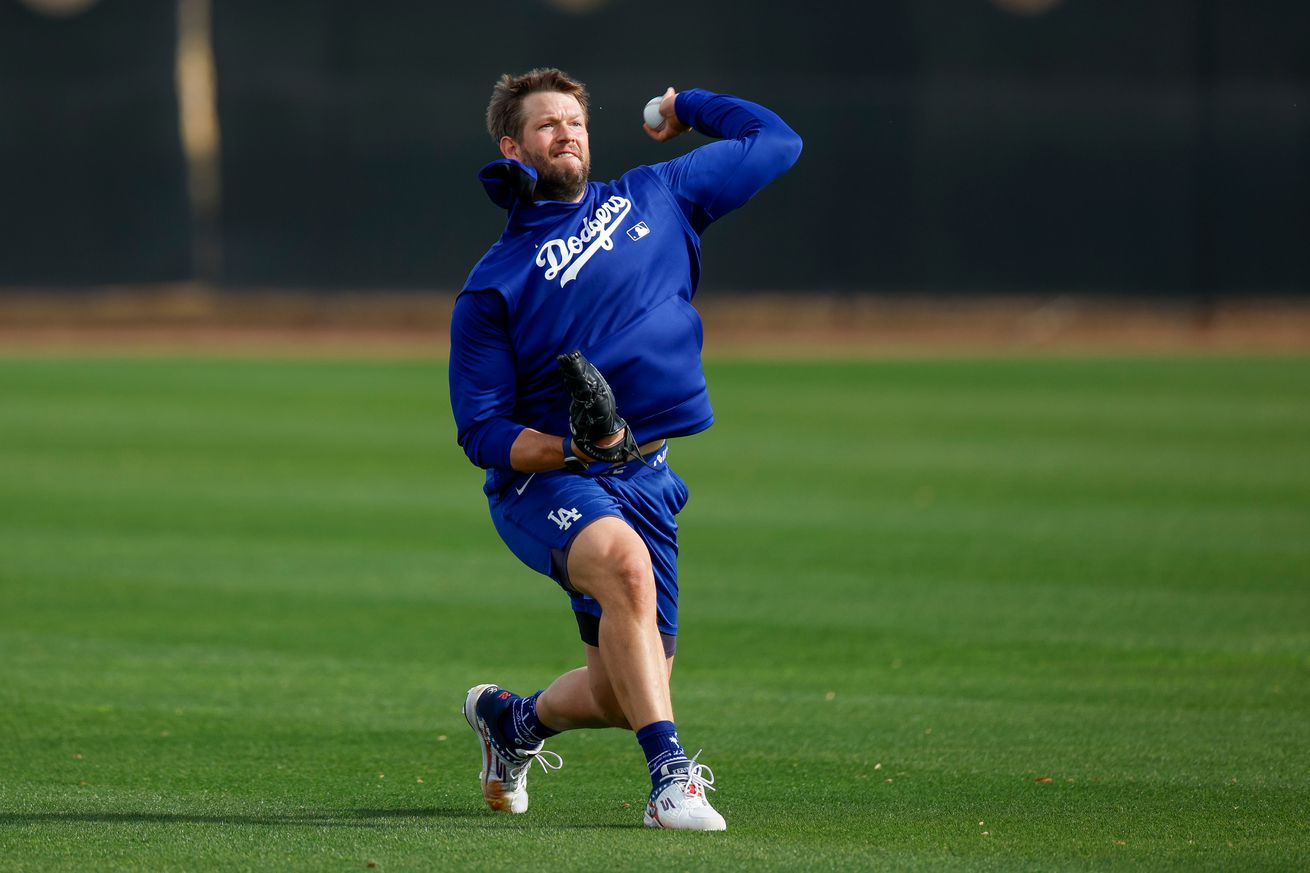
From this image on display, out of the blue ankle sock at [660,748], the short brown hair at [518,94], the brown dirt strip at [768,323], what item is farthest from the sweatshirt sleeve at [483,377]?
the brown dirt strip at [768,323]

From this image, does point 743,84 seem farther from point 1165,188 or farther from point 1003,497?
point 1003,497

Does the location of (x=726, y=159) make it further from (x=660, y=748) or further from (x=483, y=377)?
(x=660, y=748)

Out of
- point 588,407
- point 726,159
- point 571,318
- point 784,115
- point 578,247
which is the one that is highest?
point 784,115

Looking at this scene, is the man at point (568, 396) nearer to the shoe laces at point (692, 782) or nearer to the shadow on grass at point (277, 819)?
the shoe laces at point (692, 782)

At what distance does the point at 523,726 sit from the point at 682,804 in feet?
2.66

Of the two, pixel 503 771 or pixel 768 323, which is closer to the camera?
pixel 503 771

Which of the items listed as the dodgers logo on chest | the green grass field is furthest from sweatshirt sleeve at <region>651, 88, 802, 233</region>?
the green grass field

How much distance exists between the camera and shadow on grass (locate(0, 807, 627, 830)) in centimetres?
492

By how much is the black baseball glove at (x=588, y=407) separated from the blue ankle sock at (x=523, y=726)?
95 centimetres

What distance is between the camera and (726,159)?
5.34m

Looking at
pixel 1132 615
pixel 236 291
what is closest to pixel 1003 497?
pixel 1132 615

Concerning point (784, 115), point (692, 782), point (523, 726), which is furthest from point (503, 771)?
point (784, 115)

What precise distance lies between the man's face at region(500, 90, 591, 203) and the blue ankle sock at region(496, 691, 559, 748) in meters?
1.47

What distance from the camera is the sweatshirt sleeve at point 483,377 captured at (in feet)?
16.2
